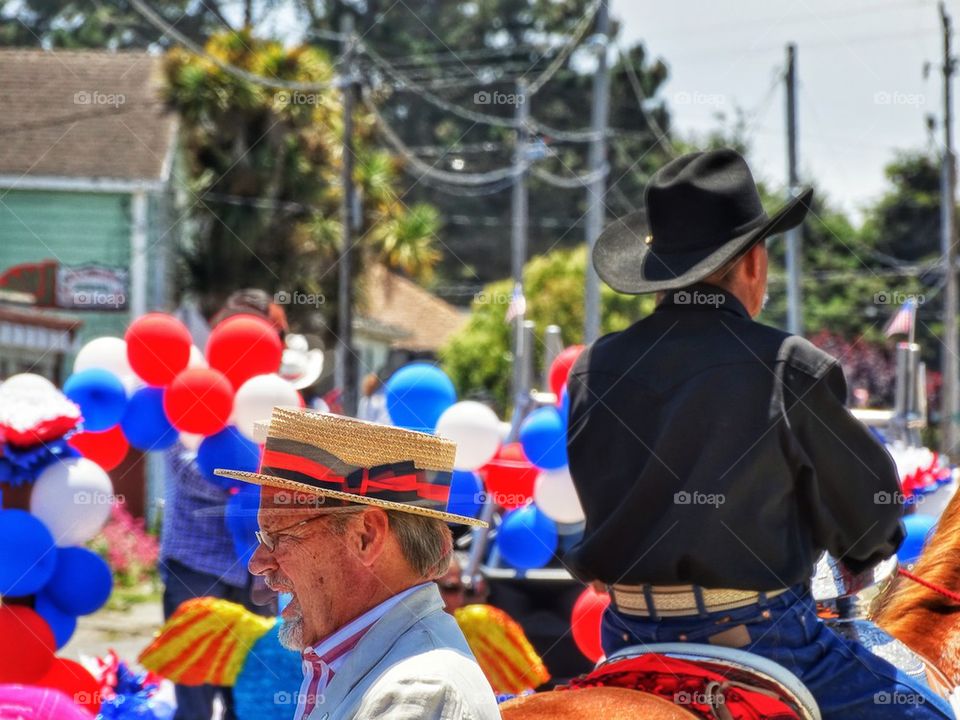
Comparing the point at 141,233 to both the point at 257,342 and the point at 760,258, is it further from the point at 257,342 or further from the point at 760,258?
the point at 760,258

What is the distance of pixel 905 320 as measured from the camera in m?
8.90

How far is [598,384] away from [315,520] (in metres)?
1.07

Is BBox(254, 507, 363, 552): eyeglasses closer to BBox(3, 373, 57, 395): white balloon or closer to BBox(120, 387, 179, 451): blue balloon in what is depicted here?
BBox(3, 373, 57, 395): white balloon

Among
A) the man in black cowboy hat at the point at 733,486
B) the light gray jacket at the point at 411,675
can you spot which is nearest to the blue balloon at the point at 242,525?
the man in black cowboy hat at the point at 733,486

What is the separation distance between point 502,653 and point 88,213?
1715 centimetres

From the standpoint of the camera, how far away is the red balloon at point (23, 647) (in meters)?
4.34

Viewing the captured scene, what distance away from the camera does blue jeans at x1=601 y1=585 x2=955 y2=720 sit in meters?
2.80

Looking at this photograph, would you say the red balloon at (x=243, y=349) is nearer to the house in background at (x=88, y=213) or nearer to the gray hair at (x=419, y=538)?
the gray hair at (x=419, y=538)

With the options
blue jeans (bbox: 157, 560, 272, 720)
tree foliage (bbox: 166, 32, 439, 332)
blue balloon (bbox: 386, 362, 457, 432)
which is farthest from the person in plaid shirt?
tree foliage (bbox: 166, 32, 439, 332)

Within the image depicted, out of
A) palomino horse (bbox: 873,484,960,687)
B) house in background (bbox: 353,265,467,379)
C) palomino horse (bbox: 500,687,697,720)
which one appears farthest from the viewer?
house in background (bbox: 353,265,467,379)

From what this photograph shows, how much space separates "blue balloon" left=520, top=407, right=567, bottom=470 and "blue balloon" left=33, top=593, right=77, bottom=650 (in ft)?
7.15

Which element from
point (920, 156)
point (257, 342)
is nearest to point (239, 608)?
point (257, 342)

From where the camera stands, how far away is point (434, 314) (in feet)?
130

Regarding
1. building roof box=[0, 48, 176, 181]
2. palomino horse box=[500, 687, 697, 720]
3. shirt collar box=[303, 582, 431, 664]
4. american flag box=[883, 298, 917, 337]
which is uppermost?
building roof box=[0, 48, 176, 181]
